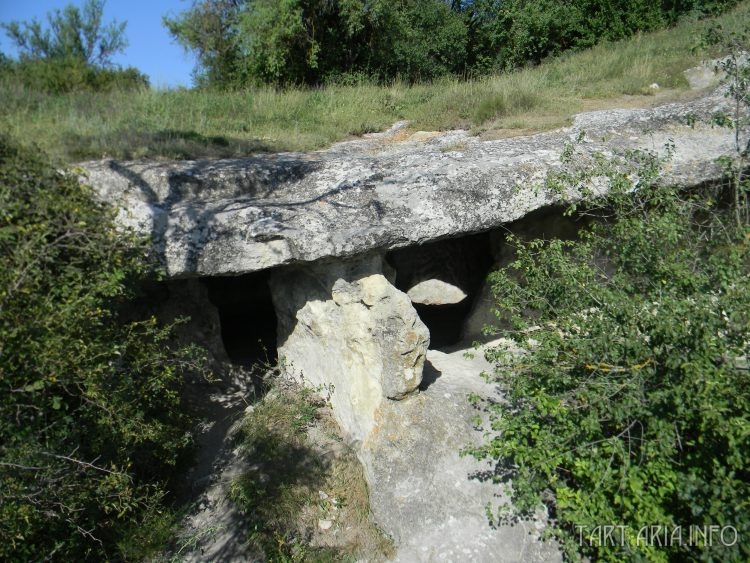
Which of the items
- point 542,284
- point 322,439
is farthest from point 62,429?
point 542,284

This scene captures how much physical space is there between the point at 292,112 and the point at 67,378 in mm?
5309

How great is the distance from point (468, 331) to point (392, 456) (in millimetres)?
2199

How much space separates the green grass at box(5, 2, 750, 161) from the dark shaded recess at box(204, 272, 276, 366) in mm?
1812

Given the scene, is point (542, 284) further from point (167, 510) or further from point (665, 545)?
point (167, 510)

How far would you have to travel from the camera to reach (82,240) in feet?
12.6

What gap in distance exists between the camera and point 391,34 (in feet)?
44.8

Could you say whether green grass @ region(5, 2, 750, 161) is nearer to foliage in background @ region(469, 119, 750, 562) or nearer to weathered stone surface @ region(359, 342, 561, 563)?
foliage in background @ region(469, 119, 750, 562)

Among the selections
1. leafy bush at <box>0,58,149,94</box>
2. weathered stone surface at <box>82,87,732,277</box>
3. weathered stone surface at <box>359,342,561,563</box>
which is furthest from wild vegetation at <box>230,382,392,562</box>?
leafy bush at <box>0,58,149,94</box>

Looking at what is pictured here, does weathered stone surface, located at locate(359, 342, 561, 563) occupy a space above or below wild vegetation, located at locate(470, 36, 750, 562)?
below

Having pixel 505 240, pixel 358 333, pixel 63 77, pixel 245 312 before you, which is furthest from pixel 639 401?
pixel 63 77

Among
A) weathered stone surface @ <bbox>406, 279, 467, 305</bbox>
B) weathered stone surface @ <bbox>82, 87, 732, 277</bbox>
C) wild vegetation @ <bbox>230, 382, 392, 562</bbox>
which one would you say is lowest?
wild vegetation @ <bbox>230, 382, 392, 562</bbox>

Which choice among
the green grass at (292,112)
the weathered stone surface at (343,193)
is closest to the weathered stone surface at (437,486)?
the weathered stone surface at (343,193)

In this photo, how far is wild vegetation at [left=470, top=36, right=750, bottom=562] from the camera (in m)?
3.17

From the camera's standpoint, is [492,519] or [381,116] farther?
[381,116]
